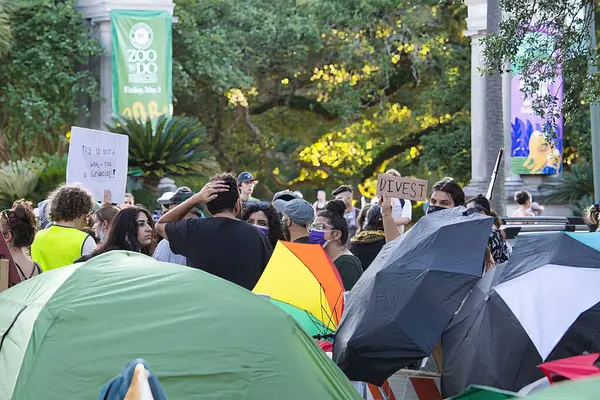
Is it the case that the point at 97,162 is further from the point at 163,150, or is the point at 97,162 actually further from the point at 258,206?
the point at 163,150

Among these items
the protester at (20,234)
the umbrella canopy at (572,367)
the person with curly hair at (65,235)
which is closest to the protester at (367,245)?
the person with curly hair at (65,235)

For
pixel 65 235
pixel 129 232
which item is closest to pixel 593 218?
pixel 65 235

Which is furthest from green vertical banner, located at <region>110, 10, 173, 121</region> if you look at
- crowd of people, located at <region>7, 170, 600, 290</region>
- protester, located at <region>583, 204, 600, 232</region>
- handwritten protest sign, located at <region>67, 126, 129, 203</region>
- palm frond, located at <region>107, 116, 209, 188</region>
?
protester, located at <region>583, 204, 600, 232</region>

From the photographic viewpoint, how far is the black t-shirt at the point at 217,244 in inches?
285

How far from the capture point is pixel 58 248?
8.27 meters

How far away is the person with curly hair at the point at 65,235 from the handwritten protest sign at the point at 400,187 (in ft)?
7.04

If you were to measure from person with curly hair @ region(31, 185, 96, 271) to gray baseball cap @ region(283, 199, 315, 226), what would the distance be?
138 cm

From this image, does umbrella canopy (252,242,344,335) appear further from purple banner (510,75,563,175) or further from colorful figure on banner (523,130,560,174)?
colorful figure on banner (523,130,560,174)

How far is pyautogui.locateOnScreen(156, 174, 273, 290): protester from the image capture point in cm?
723

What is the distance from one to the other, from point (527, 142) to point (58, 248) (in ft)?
56.3

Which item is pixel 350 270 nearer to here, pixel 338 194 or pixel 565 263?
pixel 565 263

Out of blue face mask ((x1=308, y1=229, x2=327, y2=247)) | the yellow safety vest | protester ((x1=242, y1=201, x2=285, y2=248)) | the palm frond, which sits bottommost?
the yellow safety vest

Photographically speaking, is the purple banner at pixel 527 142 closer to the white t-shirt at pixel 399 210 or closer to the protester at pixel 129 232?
the white t-shirt at pixel 399 210

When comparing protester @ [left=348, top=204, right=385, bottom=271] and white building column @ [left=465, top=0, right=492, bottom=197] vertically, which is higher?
white building column @ [left=465, top=0, right=492, bottom=197]
